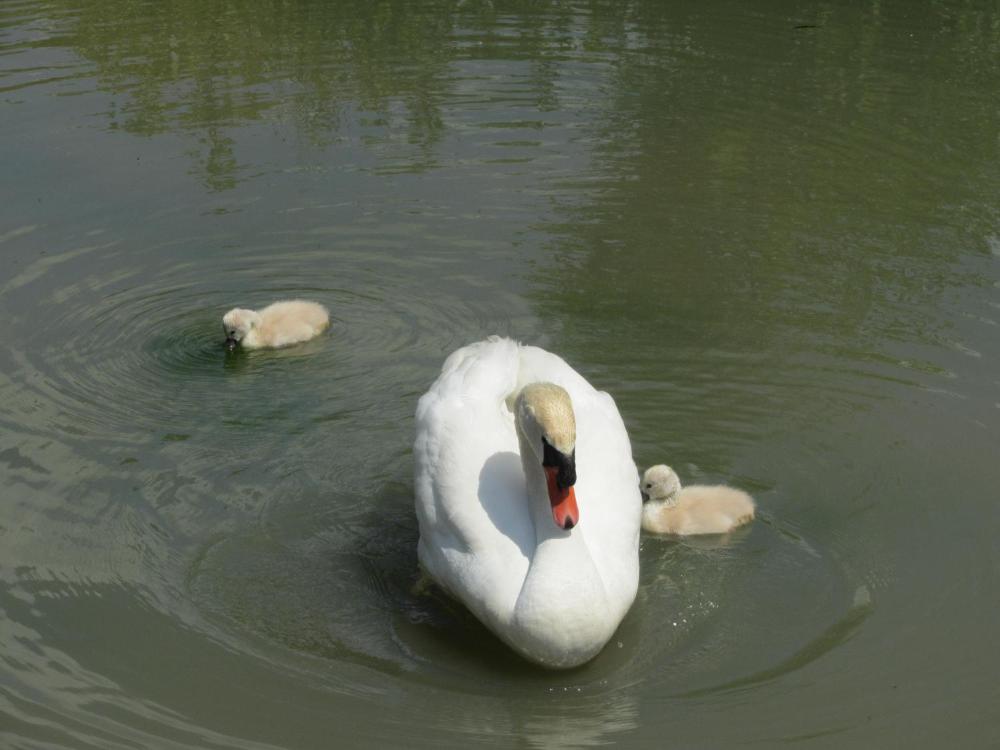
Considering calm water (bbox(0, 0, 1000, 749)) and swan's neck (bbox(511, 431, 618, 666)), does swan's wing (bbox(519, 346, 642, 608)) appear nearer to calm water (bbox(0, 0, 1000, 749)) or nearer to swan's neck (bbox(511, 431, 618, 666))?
swan's neck (bbox(511, 431, 618, 666))

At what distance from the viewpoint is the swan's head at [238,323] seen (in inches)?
325

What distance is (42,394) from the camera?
7.68m

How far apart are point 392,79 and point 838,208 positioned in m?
5.14

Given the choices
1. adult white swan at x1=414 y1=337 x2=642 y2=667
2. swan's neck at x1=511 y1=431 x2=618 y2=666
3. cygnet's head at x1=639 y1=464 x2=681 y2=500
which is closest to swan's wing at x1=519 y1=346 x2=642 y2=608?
adult white swan at x1=414 y1=337 x2=642 y2=667

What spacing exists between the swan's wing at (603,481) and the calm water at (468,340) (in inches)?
13.3

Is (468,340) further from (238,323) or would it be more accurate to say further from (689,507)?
(689,507)

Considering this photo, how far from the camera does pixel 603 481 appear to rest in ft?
19.2

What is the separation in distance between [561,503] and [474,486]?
477 mm

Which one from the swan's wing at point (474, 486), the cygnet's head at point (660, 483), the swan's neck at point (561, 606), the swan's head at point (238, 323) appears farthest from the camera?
the swan's head at point (238, 323)

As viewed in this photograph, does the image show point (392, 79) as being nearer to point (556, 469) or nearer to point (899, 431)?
point (899, 431)

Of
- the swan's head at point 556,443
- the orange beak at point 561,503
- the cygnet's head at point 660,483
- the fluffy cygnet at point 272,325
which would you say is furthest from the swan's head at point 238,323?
the orange beak at point 561,503

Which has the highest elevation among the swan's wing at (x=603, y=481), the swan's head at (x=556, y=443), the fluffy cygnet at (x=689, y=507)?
the swan's head at (x=556, y=443)

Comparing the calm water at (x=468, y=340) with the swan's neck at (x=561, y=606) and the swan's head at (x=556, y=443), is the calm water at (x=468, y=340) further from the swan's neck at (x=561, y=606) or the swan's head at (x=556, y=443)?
the swan's head at (x=556, y=443)

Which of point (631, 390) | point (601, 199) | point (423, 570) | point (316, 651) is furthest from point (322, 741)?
point (601, 199)
